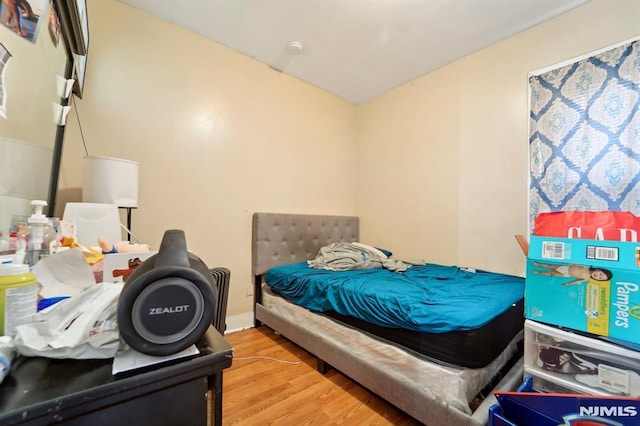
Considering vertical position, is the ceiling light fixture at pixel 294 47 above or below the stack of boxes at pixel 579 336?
above

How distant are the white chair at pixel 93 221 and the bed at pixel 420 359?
139 cm

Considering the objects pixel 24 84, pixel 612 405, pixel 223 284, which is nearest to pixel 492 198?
pixel 612 405

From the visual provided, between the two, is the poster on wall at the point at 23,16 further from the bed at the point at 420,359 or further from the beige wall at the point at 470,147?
the beige wall at the point at 470,147

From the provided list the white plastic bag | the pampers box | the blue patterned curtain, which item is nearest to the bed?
the pampers box

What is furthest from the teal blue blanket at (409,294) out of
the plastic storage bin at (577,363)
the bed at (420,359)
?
the plastic storage bin at (577,363)

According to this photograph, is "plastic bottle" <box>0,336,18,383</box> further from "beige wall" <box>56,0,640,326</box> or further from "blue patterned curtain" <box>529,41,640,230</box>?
"blue patterned curtain" <box>529,41,640,230</box>

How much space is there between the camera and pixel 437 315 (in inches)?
53.3

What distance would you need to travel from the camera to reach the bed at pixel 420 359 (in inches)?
48.3

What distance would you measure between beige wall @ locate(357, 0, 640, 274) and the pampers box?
3.57 feet

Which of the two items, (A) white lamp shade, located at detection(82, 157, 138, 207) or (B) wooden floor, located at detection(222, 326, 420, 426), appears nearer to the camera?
(B) wooden floor, located at detection(222, 326, 420, 426)

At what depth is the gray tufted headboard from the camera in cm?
267

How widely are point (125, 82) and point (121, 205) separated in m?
1.07

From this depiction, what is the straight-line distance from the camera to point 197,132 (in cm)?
239

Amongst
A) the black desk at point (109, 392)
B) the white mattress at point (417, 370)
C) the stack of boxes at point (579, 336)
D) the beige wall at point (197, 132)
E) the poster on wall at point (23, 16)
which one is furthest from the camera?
the beige wall at point (197, 132)
